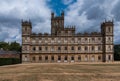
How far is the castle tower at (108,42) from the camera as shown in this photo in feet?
231

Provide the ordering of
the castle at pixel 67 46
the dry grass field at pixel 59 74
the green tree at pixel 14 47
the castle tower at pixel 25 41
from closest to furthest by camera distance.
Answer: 1. the dry grass field at pixel 59 74
2. the castle tower at pixel 25 41
3. the castle at pixel 67 46
4. the green tree at pixel 14 47

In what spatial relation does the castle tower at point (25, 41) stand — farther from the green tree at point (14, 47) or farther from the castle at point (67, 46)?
the green tree at point (14, 47)

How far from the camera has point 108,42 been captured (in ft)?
232

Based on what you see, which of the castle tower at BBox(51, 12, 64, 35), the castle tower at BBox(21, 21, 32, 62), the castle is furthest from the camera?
the castle tower at BBox(51, 12, 64, 35)

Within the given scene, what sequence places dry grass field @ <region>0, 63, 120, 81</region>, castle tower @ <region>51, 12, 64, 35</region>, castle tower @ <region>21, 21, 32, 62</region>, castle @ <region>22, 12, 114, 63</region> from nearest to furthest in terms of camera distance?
dry grass field @ <region>0, 63, 120, 81</region>
castle tower @ <region>21, 21, 32, 62</region>
castle @ <region>22, 12, 114, 63</region>
castle tower @ <region>51, 12, 64, 35</region>

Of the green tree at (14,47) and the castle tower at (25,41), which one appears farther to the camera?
the green tree at (14,47)

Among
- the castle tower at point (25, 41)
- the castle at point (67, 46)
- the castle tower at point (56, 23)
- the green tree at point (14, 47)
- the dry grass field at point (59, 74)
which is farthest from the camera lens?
the green tree at point (14, 47)

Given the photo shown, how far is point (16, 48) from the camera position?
101562 mm

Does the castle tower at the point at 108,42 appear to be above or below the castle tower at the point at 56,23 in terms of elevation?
below

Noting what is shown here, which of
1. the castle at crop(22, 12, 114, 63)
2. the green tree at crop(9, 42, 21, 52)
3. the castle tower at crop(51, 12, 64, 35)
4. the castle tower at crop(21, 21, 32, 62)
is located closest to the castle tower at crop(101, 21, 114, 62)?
the castle at crop(22, 12, 114, 63)

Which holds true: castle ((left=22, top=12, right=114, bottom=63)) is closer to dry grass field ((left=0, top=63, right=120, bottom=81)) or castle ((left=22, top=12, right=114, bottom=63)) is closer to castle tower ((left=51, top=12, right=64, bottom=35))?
castle tower ((left=51, top=12, right=64, bottom=35))

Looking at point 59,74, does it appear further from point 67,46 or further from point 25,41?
point 25,41

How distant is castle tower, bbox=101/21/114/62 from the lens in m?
70.4

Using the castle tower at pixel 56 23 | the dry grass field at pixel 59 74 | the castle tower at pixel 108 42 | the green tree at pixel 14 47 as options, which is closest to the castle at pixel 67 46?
the castle tower at pixel 108 42
